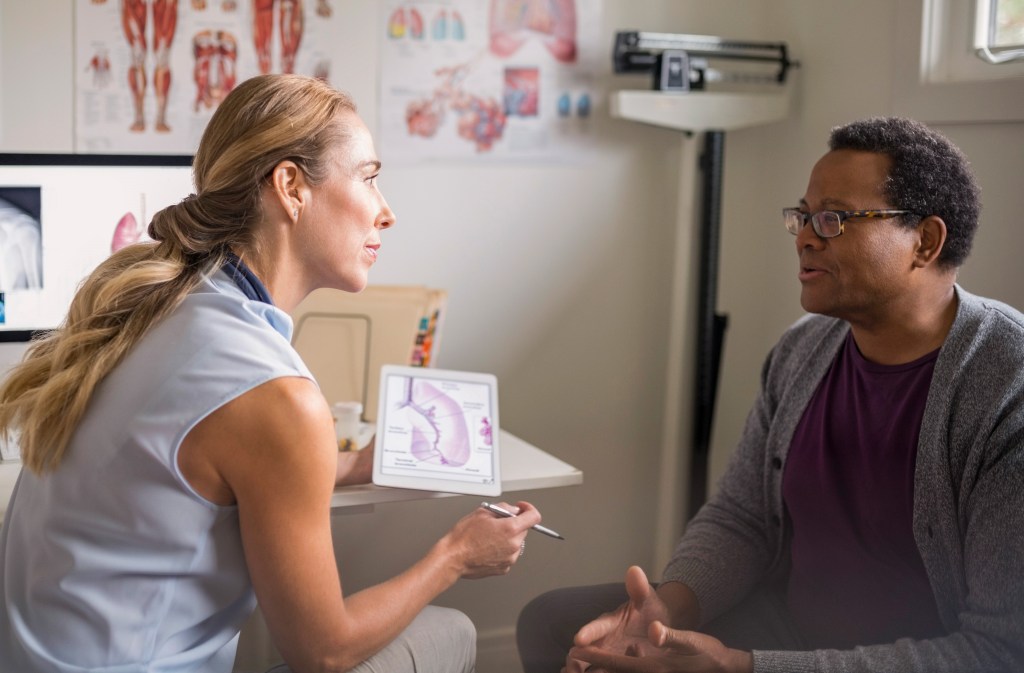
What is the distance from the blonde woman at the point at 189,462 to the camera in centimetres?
115

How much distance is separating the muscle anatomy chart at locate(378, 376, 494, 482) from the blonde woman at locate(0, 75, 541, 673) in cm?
41

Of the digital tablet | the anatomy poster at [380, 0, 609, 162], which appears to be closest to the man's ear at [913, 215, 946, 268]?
the digital tablet

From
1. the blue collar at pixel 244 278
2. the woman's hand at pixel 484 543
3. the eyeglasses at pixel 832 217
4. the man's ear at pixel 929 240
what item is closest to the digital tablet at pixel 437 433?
the woman's hand at pixel 484 543

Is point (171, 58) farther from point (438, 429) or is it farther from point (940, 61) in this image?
point (940, 61)

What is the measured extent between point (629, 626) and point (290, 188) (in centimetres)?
78

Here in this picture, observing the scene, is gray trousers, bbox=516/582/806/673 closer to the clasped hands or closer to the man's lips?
the clasped hands

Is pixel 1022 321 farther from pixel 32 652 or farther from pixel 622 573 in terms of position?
pixel 622 573

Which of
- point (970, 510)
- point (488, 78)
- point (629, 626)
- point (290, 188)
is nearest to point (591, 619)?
point (629, 626)

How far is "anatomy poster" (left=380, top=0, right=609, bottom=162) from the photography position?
236 centimetres

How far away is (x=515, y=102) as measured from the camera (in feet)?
8.10

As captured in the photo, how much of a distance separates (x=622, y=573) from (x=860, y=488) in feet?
4.22

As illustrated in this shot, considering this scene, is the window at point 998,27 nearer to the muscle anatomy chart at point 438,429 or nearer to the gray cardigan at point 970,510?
the gray cardigan at point 970,510

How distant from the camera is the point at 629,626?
159 cm

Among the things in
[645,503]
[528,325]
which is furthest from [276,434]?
[645,503]
